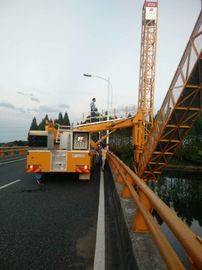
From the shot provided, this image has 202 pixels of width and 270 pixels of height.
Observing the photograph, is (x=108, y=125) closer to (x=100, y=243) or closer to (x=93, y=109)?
(x=93, y=109)

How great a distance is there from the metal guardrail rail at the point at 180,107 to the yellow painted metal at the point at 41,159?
20.7ft

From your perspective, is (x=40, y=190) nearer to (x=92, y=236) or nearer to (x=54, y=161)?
(x=54, y=161)

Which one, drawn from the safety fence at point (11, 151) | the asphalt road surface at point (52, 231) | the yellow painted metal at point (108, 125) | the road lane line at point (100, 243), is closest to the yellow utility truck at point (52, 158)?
the asphalt road surface at point (52, 231)

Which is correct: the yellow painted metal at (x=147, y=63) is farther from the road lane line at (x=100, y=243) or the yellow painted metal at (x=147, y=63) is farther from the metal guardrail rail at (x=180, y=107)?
the road lane line at (x=100, y=243)

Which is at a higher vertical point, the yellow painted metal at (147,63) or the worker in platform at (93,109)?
the yellow painted metal at (147,63)

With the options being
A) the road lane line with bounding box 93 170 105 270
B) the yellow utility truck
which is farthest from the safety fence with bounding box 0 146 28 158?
the road lane line with bounding box 93 170 105 270

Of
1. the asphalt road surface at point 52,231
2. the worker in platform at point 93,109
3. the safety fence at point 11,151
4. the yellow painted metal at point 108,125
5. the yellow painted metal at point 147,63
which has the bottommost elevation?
the asphalt road surface at point 52,231

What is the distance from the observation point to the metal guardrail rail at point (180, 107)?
409 inches

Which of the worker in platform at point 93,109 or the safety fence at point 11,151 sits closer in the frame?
the worker in platform at point 93,109

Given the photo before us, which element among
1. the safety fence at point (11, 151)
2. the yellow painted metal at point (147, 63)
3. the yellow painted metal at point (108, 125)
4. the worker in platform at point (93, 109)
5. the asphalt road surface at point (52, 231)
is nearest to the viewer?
the asphalt road surface at point (52, 231)

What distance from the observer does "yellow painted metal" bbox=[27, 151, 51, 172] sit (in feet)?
35.2

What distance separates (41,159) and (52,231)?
A: 599cm

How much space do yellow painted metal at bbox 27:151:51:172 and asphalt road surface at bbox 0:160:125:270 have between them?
→ 80.4 inches

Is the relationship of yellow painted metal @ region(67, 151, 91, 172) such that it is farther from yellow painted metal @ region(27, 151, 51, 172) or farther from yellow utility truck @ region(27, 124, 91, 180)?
yellow painted metal @ region(27, 151, 51, 172)
